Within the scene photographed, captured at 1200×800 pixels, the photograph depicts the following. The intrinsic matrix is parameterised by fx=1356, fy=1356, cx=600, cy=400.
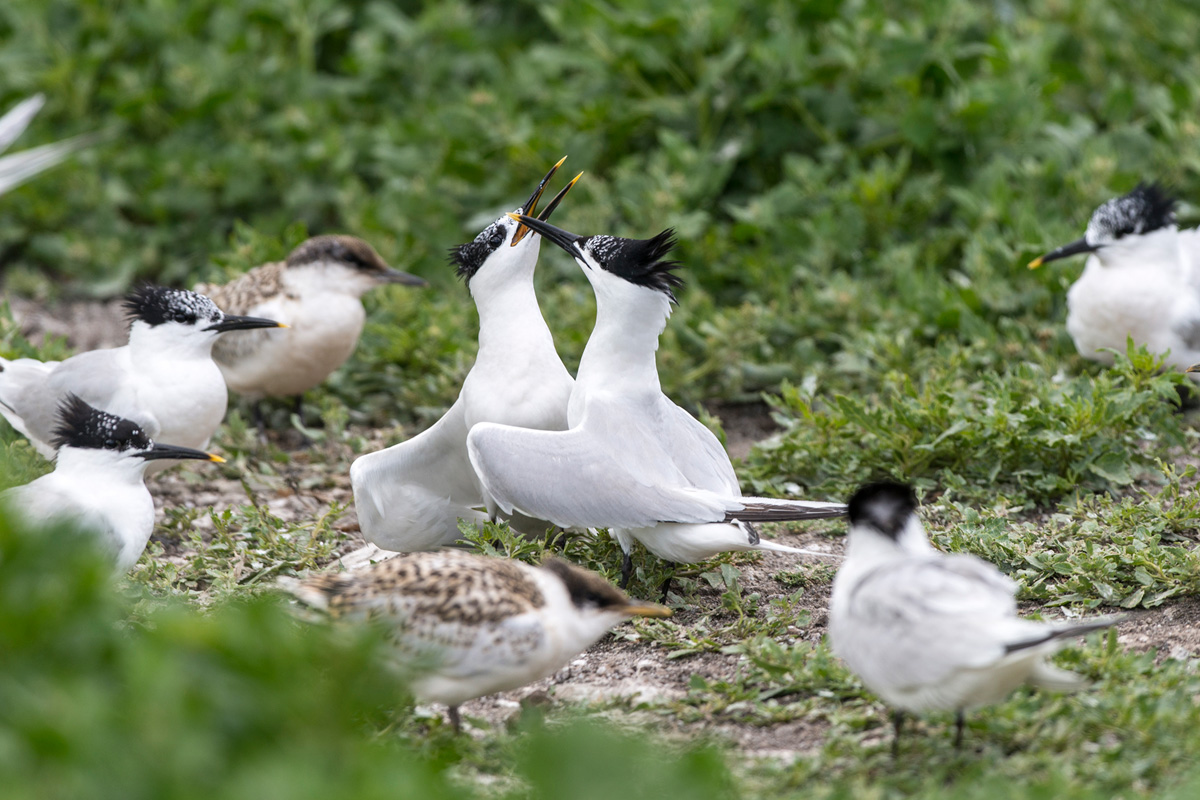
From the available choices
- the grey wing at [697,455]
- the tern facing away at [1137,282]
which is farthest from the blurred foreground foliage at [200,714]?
the tern facing away at [1137,282]

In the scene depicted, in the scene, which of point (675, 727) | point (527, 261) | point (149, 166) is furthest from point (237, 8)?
point (675, 727)

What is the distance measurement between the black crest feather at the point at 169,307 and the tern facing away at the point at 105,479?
2.23ft

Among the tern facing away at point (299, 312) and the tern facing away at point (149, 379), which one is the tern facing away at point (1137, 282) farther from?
the tern facing away at point (149, 379)

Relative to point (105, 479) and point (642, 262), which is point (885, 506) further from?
point (105, 479)

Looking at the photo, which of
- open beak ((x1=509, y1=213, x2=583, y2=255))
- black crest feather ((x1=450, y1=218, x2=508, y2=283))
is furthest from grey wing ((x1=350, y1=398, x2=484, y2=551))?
open beak ((x1=509, y1=213, x2=583, y2=255))

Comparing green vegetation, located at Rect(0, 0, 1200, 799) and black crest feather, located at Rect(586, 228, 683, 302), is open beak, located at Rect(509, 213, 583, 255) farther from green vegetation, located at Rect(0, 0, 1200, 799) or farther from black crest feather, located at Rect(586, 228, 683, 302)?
green vegetation, located at Rect(0, 0, 1200, 799)

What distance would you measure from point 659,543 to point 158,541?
6.47 feet

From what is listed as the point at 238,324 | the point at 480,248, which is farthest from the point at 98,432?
the point at 480,248

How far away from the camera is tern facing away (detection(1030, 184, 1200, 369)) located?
563 cm

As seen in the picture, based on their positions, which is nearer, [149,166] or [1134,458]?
[1134,458]

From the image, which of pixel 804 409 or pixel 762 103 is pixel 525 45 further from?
pixel 804 409

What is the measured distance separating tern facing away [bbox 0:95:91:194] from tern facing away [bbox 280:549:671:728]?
177 inches

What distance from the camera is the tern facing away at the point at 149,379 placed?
5020 millimetres

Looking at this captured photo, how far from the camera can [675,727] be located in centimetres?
356
